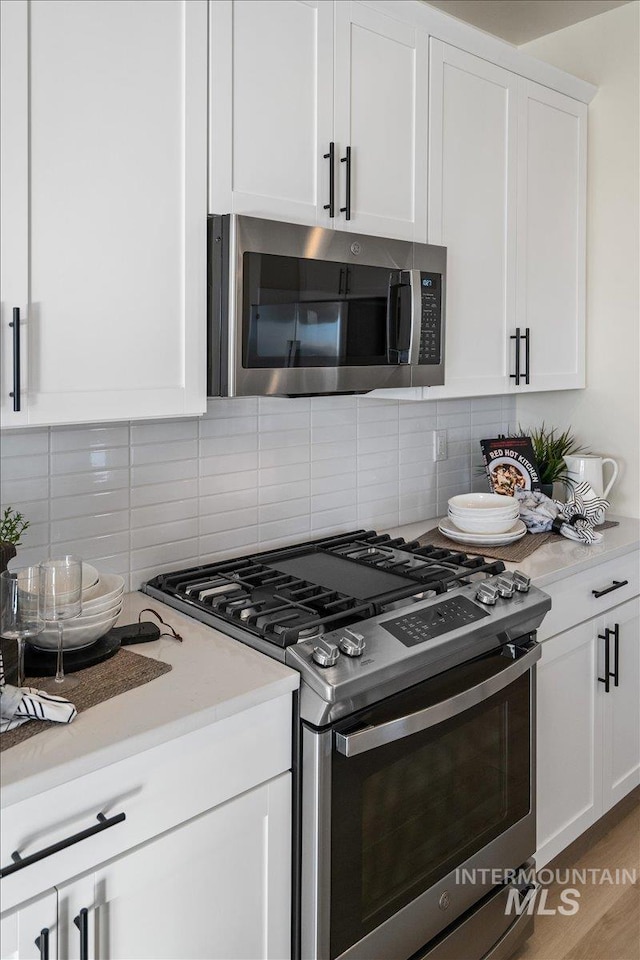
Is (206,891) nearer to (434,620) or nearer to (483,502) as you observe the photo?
(434,620)

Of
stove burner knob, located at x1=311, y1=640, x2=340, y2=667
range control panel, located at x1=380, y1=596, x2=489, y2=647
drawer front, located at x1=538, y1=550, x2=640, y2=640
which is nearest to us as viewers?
stove burner knob, located at x1=311, y1=640, x2=340, y2=667

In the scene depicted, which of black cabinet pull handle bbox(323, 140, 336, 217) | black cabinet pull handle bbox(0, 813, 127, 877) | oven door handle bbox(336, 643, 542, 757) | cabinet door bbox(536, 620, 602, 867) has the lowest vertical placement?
cabinet door bbox(536, 620, 602, 867)

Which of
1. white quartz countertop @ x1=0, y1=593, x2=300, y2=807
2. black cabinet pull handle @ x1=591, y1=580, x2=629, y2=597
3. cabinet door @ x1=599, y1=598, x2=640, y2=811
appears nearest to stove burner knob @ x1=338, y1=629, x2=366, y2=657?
white quartz countertop @ x1=0, y1=593, x2=300, y2=807

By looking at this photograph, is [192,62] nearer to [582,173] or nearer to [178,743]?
[178,743]

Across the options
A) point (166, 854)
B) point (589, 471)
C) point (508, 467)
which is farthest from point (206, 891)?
point (589, 471)

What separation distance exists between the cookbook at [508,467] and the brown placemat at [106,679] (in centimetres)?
149

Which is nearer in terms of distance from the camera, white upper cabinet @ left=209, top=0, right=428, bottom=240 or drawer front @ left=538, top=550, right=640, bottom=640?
white upper cabinet @ left=209, top=0, right=428, bottom=240

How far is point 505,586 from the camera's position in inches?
72.1

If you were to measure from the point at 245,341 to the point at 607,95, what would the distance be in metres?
1.82

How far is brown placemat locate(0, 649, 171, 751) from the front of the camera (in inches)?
47.9

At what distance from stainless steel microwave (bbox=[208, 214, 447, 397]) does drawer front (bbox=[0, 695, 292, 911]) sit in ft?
2.26

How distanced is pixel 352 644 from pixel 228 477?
2.46 feet

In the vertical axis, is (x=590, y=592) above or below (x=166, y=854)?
above

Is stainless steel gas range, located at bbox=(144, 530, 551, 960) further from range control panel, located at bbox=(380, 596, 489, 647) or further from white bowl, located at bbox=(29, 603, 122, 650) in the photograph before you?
white bowl, located at bbox=(29, 603, 122, 650)
